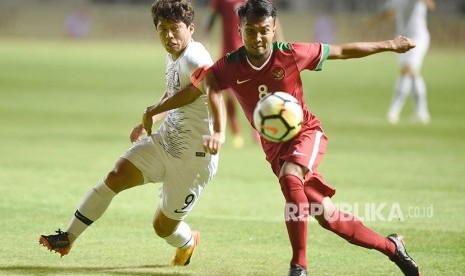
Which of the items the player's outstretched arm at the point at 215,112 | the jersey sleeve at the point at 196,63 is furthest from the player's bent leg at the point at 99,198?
the player's outstretched arm at the point at 215,112

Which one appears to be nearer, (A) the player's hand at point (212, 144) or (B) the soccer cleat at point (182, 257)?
(A) the player's hand at point (212, 144)

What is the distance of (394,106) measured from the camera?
697 inches

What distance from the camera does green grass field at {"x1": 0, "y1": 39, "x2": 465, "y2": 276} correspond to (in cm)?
719

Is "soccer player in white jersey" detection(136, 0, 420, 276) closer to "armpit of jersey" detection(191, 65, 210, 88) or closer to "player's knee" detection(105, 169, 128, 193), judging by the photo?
"armpit of jersey" detection(191, 65, 210, 88)

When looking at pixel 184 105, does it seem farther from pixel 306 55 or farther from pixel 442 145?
pixel 442 145

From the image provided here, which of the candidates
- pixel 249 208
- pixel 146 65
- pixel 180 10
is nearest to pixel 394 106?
pixel 249 208

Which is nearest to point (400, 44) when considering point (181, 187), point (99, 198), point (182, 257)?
point (181, 187)

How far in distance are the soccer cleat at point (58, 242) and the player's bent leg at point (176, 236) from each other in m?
0.67

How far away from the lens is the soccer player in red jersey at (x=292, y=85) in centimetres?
629

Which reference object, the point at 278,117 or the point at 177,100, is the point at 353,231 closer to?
the point at 278,117

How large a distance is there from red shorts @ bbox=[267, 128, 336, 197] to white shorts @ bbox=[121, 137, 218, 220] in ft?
2.25

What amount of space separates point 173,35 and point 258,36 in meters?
0.84

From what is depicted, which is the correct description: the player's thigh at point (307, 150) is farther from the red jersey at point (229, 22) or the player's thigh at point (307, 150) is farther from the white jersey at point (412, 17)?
the white jersey at point (412, 17)

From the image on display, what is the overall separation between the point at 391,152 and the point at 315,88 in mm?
10677
